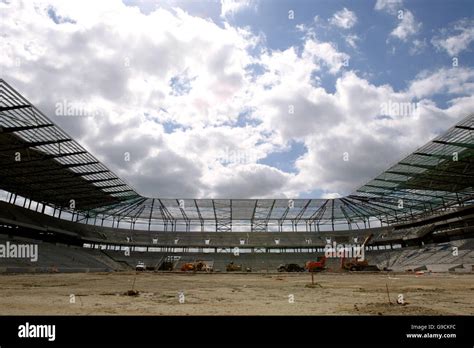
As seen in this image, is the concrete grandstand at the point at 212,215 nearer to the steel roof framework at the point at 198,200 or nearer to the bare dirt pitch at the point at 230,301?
the steel roof framework at the point at 198,200

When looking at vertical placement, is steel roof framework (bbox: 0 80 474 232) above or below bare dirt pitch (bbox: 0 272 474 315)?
above

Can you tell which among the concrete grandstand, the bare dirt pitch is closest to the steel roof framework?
the concrete grandstand

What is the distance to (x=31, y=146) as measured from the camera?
2930 centimetres

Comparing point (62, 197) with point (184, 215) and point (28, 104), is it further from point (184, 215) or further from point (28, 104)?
point (28, 104)

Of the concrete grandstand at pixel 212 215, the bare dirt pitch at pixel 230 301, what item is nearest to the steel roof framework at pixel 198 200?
the concrete grandstand at pixel 212 215

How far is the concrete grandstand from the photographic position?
31906 mm

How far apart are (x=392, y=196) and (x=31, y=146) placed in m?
49.1

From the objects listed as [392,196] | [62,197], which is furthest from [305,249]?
[62,197]

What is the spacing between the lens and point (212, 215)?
65062mm

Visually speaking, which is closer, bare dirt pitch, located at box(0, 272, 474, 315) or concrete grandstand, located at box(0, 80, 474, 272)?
bare dirt pitch, located at box(0, 272, 474, 315)

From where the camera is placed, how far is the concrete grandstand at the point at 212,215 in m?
31.9

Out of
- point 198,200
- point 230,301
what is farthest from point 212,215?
point 230,301

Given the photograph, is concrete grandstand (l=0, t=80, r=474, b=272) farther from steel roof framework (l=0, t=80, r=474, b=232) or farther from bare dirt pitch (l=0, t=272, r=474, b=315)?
bare dirt pitch (l=0, t=272, r=474, b=315)
